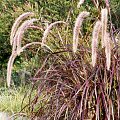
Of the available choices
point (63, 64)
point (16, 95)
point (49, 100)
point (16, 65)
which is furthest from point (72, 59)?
point (16, 65)

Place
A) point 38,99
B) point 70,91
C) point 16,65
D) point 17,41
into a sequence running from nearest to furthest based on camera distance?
1. point 17,41
2. point 70,91
3. point 38,99
4. point 16,65

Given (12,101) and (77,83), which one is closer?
(77,83)

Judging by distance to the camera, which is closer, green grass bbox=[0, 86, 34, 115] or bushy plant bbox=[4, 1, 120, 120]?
bushy plant bbox=[4, 1, 120, 120]

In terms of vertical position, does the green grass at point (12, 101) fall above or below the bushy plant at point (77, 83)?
below

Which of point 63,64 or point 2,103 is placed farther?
point 2,103

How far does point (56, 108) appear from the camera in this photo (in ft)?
12.9

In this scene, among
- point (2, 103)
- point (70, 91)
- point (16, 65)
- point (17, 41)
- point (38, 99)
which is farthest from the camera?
point (16, 65)

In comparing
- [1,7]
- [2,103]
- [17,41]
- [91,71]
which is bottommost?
[2,103]

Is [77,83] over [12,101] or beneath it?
over

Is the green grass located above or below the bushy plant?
below

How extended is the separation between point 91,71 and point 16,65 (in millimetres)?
5229

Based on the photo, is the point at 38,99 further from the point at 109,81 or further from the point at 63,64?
the point at 109,81

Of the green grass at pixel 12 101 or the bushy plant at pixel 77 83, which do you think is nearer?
the bushy plant at pixel 77 83

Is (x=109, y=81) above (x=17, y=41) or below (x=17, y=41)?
below
